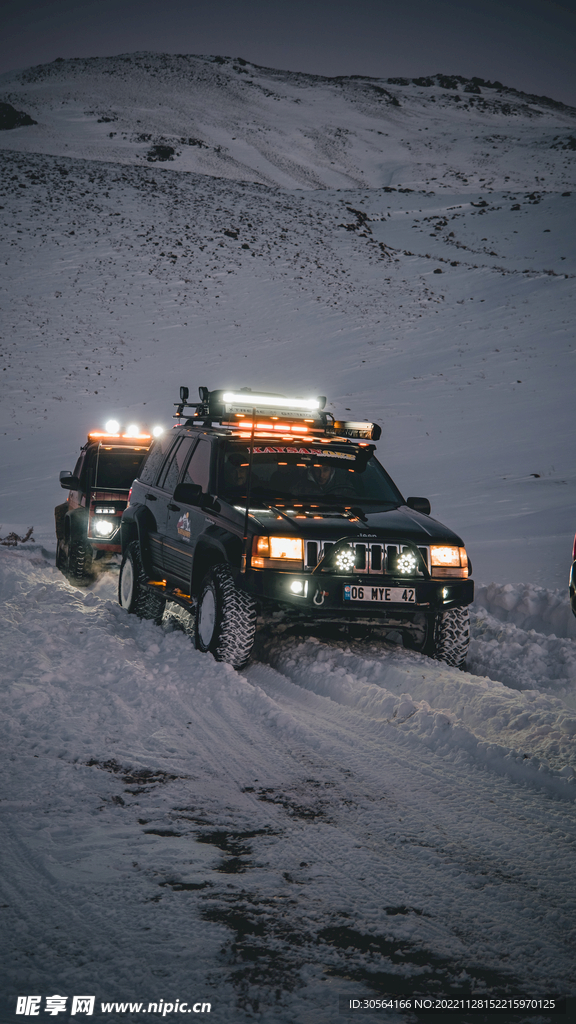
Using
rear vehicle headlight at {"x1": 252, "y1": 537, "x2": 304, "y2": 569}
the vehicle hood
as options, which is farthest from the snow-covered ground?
the vehicle hood

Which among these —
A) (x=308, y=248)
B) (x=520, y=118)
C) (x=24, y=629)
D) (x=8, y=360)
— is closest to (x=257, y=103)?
(x=520, y=118)

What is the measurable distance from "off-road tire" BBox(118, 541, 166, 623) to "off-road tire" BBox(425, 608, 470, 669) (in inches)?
114

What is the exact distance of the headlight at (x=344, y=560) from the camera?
609 centimetres

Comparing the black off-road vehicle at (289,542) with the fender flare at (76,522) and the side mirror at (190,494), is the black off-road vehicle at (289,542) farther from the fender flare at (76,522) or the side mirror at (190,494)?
the fender flare at (76,522)

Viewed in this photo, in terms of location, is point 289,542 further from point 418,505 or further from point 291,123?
point 291,123

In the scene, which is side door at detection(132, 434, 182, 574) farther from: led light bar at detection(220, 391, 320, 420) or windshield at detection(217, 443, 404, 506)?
windshield at detection(217, 443, 404, 506)

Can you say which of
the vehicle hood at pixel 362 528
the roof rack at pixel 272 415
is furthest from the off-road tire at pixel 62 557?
the vehicle hood at pixel 362 528

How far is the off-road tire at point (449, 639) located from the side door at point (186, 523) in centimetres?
220

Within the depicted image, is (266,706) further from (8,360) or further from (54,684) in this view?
(8,360)

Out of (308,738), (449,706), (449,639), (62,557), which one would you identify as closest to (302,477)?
(449,639)

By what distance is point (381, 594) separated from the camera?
6102 millimetres

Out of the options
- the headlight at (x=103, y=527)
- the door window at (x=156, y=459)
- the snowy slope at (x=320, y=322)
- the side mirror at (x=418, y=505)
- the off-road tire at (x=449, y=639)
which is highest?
the snowy slope at (x=320, y=322)

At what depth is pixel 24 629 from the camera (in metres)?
7.15

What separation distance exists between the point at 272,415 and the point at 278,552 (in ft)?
8.89
